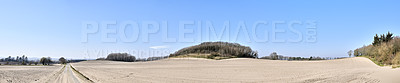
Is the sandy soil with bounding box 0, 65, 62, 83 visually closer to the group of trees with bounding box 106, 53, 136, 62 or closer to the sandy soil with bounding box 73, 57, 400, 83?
the sandy soil with bounding box 73, 57, 400, 83

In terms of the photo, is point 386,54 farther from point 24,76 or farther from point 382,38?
point 24,76

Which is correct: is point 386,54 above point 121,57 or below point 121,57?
above

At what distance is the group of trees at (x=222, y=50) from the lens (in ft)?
82.0

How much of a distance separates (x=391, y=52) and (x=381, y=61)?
1.02 metres

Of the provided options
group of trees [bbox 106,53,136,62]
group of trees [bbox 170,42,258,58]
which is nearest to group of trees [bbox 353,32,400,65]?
group of trees [bbox 170,42,258,58]

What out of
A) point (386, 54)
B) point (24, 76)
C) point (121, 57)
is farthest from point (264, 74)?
point (121, 57)

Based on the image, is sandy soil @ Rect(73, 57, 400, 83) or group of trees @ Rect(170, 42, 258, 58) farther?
group of trees @ Rect(170, 42, 258, 58)

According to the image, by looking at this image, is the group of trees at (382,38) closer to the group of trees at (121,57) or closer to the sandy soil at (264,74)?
the sandy soil at (264,74)

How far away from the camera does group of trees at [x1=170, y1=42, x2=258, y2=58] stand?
24981 mm

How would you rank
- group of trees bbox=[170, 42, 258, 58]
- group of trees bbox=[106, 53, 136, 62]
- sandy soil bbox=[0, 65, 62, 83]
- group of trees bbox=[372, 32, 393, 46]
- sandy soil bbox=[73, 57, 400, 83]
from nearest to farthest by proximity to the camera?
sandy soil bbox=[73, 57, 400, 83]
sandy soil bbox=[0, 65, 62, 83]
group of trees bbox=[372, 32, 393, 46]
group of trees bbox=[170, 42, 258, 58]
group of trees bbox=[106, 53, 136, 62]

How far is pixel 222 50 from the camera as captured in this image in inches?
1045

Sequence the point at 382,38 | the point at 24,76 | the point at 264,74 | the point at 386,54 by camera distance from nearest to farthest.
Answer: the point at 264,74, the point at 24,76, the point at 386,54, the point at 382,38

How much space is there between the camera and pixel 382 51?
54.2ft

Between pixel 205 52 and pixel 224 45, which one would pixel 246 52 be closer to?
pixel 224 45
